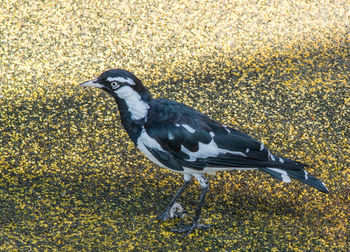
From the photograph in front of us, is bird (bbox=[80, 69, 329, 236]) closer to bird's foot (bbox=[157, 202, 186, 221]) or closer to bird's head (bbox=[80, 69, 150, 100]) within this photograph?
bird's head (bbox=[80, 69, 150, 100])

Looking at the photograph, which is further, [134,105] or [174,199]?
[174,199]

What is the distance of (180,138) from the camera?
213 cm

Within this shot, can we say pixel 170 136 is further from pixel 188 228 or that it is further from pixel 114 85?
pixel 188 228

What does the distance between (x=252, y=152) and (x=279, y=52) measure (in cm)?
131

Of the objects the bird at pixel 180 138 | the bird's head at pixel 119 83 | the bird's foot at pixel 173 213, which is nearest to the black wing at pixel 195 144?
the bird at pixel 180 138

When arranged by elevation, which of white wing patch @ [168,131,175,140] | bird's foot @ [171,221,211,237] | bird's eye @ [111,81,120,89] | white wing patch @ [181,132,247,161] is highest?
bird's eye @ [111,81,120,89]

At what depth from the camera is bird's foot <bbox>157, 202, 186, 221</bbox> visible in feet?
7.59

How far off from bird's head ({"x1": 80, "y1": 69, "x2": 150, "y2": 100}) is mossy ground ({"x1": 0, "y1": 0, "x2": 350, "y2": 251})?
1.73 ft

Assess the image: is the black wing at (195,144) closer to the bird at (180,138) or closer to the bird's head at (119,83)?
the bird at (180,138)

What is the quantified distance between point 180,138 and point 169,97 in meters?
0.88

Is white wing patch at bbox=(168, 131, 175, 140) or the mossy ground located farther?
the mossy ground

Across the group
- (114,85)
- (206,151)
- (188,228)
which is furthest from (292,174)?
(114,85)

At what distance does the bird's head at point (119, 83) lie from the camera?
2.12 meters

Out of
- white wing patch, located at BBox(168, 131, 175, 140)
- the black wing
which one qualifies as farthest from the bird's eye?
white wing patch, located at BBox(168, 131, 175, 140)
